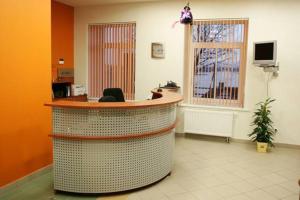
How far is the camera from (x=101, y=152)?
128 inches

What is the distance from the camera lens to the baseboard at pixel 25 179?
333cm

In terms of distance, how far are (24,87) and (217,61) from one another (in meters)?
3.97

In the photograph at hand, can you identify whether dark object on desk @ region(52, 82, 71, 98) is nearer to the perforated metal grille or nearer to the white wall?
the white wall

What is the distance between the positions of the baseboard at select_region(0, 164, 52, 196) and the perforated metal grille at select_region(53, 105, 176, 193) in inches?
20.7

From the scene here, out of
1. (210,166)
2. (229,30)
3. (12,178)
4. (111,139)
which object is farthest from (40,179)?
(229,30)

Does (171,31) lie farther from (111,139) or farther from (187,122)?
(111,139)

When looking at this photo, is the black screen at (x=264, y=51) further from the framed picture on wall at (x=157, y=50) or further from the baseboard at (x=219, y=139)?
the framed picture on wall at (x=157, y=50)

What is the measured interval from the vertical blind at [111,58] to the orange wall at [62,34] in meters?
0.47

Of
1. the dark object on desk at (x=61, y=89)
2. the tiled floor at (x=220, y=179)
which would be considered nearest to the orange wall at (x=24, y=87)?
the tiled floor at (x=220, y=179)

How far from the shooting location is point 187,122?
613 centimetres

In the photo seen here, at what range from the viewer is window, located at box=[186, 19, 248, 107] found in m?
5.80

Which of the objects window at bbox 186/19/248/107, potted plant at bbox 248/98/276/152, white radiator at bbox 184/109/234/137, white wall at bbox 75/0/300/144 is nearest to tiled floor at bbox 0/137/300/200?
potted plant at bbox 248/98/276/152

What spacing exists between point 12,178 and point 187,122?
12.3 feet

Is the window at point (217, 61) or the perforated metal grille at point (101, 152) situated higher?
the window at point (217, 61)
